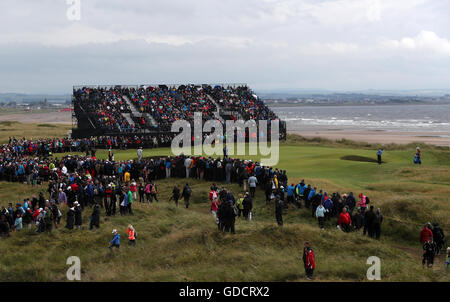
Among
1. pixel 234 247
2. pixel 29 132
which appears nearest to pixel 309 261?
pixel 234 247

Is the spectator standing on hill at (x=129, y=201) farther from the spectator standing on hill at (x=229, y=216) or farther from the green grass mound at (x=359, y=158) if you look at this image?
the green grass mound at (x=359, y=158)

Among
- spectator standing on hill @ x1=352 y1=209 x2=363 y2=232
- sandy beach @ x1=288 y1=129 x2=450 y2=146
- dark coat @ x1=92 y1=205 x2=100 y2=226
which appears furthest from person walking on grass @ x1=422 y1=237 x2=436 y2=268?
sandy beach @ x1=288 y1=129 x2=450 y2=146

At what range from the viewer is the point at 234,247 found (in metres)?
16.6

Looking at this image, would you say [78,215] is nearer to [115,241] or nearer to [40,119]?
[115,241]

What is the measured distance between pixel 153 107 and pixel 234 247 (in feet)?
128

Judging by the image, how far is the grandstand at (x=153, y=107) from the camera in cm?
4831

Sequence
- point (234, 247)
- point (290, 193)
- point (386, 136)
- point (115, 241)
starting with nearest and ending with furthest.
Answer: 1. point (234, 247)
2. point (115, 241)
3. point (290, 193)
4. point (386, 136)

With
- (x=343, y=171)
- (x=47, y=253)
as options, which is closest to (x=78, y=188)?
(x=47, y=253)

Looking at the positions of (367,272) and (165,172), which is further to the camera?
(165,172)

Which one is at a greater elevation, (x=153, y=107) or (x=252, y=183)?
(x=153, y=107)

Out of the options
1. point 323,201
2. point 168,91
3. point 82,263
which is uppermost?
point 168,91

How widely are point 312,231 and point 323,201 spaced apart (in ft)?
8.35
